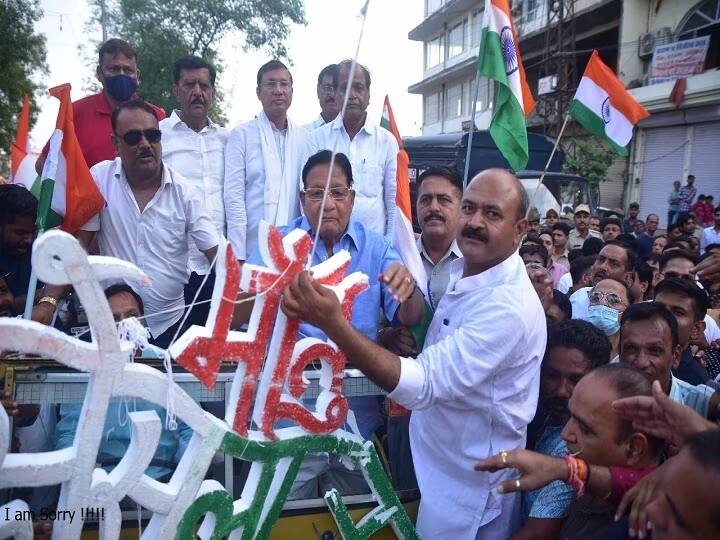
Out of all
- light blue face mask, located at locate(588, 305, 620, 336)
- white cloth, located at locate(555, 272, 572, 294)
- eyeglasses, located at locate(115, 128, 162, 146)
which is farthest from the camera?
white cloth, located at locate(555, 272, 572, 294)

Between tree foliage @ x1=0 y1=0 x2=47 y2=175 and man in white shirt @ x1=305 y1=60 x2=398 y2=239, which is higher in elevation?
tree foliage @ x1=0 y1=0 x2=47 y2=175

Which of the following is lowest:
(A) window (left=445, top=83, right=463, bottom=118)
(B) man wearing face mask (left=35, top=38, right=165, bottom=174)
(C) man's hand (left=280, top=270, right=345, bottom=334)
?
(C) man's hand (left=280, top=270, right=345, bottom=334)

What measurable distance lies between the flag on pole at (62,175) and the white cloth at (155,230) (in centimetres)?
25

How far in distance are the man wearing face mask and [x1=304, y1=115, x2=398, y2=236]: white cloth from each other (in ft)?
3.71

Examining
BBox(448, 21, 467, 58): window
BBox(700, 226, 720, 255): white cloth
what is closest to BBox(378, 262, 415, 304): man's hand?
BBox(700, 226, 720, 255): white cloth

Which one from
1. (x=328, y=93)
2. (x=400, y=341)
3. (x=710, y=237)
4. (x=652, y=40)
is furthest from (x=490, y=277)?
(x=652, y=40)

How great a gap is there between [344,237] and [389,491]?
1.12m

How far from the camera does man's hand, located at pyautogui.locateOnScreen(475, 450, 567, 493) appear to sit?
1.54 m

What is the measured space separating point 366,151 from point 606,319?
5.92ft

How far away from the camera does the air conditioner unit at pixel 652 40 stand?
1728 cm

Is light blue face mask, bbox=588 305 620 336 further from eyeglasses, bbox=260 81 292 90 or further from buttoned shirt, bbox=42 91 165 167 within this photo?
buttoned shirt, bbox=42 91 165 167

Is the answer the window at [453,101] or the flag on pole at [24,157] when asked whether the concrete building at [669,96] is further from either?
the flag on pole at [24,157]

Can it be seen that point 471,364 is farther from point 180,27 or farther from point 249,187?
point 180,27

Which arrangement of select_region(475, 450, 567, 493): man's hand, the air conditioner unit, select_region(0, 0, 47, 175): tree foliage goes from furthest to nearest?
the air conditioner unit
select_region(0, 0, 47, 175): tree foliage
select_region(475, 450, 567, 493): man's hand
